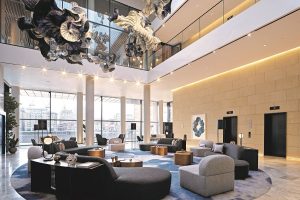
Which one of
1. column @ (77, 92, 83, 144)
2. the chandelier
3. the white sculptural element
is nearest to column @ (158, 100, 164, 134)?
column @ (77, 92, 83, 144)

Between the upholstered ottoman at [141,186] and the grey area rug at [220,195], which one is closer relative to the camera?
the upholstered ottoman at [141,186]

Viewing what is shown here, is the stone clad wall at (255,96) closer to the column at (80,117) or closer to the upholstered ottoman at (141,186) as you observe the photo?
the upholstered ottoman at (141,186)

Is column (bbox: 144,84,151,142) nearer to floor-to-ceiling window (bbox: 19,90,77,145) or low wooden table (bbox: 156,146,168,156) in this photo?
low wooden table (bbox: 156,146,168,156)

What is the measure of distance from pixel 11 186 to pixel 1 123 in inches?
296

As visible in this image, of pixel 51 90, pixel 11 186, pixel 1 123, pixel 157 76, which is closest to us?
pixel 11 186

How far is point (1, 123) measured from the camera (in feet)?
37.8

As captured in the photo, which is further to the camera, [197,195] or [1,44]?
[1,44]

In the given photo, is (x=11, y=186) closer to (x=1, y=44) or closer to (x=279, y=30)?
(x=1, y=44)

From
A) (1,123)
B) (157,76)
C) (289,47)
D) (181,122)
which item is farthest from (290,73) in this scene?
(1,123)

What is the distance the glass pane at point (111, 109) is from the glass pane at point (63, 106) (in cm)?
271

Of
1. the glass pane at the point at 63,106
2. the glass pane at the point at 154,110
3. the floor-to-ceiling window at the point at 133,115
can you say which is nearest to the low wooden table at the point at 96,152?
the glass pane at the point at 63,106

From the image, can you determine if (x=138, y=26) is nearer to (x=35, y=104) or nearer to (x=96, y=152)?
(x=96, y=152)

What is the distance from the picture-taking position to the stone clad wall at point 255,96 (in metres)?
9.38

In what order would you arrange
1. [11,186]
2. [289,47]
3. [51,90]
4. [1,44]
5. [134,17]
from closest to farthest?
[11,186] < [134,17] < [289,47] < [1,44] < [51,90]
